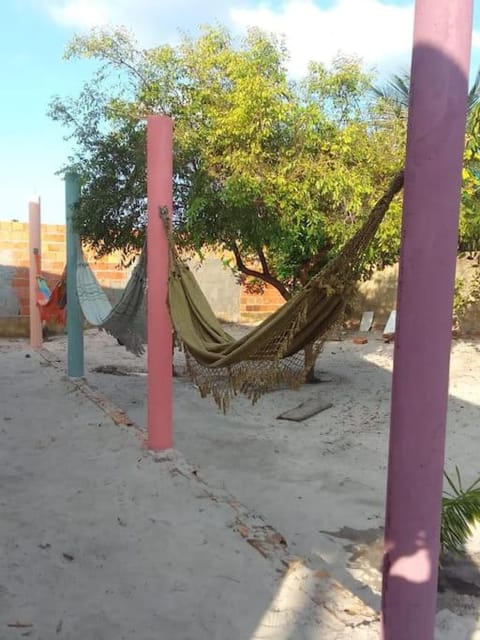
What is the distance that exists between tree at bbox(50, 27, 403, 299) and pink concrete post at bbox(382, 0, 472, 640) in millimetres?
2835

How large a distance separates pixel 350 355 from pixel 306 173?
10.4 ft

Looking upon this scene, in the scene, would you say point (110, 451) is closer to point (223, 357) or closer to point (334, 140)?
point (223, 357)

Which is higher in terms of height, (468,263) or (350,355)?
(468,263)

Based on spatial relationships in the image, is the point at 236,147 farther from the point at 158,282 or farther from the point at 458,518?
the point at 458,518

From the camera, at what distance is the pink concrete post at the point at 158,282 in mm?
3066

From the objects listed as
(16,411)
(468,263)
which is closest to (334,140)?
(16,411)

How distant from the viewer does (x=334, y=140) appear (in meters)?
4.09

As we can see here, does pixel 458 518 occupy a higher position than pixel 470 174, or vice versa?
pixel 470 174

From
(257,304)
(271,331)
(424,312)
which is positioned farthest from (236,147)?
(257,304)

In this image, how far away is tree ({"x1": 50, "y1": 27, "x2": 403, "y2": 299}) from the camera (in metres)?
3.94

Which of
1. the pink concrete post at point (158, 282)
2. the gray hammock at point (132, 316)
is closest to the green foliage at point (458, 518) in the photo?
the pink concrete post at point (158, 282)

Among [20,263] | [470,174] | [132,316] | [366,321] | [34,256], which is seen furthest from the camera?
[366,321]

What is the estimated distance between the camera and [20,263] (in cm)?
779

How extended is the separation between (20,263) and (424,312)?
7496mm
